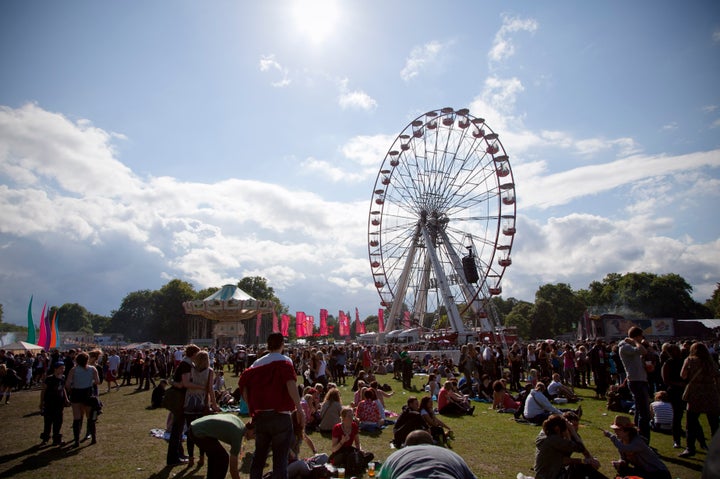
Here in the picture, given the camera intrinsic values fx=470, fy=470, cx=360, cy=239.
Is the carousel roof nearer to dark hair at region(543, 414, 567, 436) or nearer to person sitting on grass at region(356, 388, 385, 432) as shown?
person sitting on grass at region(356, 388, 385, 432)

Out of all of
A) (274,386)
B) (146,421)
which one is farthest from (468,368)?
(274,386)

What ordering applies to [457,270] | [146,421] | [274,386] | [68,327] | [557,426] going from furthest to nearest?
1. [68,327]
2. [457,270]
3. [146,421]
4. [557,426]
5. [274,386]

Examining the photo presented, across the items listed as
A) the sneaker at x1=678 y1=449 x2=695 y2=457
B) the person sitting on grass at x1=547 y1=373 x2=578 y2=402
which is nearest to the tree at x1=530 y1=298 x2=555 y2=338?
the person sitting on grass at x1=547 y1=373 x2=578 y2=402

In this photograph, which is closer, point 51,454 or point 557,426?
point 557,426

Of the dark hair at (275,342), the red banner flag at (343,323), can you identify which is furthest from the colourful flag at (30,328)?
the dark hair at (275,342)

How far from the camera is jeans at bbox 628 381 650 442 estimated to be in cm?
741

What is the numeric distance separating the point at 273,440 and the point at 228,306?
140 feet

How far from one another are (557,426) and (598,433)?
458cm

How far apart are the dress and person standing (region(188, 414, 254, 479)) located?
2.73 meters

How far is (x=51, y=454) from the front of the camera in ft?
25.3

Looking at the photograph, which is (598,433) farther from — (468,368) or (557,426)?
(468,368)

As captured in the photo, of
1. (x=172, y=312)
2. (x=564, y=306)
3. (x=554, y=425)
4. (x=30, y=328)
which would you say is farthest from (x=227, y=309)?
(x=564, y=306)

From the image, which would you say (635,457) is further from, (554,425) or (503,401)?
(503,401)

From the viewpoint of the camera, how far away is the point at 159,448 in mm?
8148
